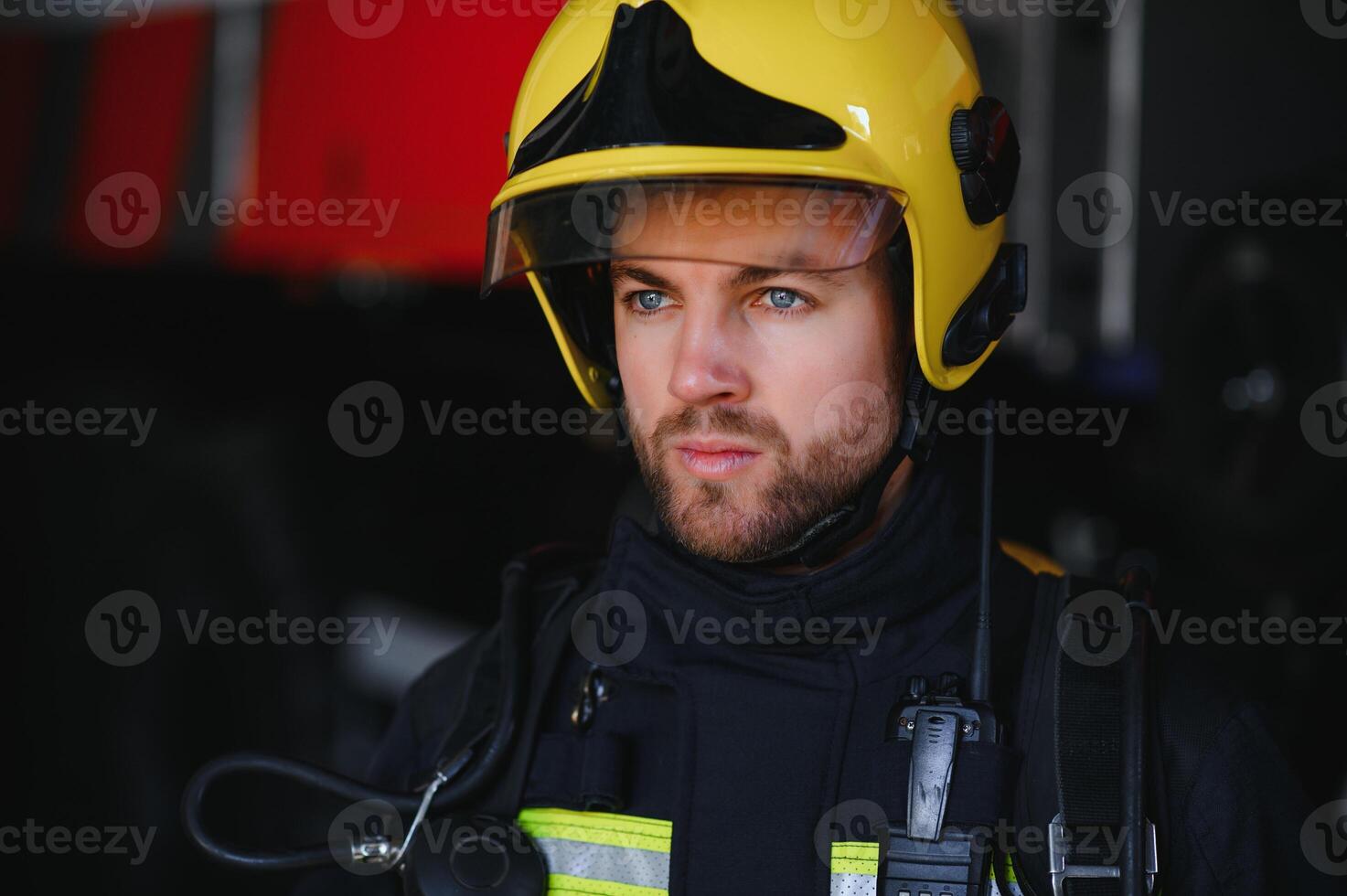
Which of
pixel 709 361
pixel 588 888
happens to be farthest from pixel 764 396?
pixel 588 888

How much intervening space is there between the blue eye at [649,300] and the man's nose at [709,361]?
103 mm

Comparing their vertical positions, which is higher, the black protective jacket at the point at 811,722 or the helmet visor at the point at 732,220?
the helmet visor at the point at 732,220

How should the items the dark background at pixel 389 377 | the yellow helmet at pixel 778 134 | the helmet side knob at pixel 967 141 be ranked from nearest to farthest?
1. the yellow helmet at pixel 778 134
2. the helmet side knob at pixel 967 141
3. the dark background at pixel 389 377

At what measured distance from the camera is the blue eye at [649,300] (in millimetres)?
1639

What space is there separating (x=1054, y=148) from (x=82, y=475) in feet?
8.36

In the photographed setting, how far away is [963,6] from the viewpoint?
10.4ft

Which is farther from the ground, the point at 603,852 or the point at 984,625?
the point at 984,625

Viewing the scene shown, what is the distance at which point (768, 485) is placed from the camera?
5.07 ft

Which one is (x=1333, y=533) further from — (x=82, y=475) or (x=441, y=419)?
(x=82, y=475)

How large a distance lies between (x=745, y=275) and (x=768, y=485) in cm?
24

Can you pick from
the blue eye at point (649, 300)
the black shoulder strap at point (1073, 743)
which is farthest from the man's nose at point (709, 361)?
the black shoulder strap at point (1073, 743)

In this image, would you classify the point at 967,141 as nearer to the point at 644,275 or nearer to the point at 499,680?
the point at 644,275

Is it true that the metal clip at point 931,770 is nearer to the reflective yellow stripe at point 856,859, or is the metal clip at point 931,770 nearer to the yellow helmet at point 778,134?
the reflective yellow stripe at point 856,859

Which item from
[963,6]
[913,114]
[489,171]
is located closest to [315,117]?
[489,171]
